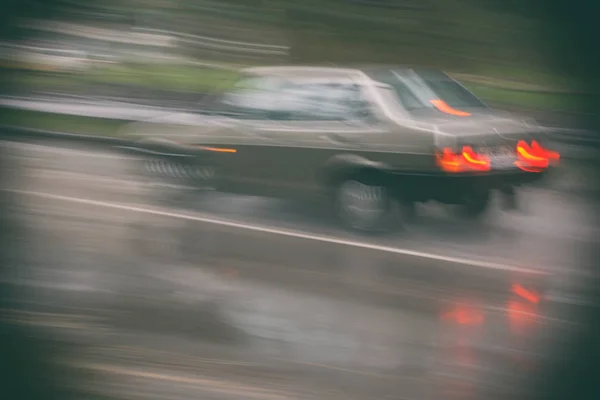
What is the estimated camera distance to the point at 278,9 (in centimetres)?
249

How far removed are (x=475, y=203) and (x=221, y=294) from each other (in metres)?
0.87

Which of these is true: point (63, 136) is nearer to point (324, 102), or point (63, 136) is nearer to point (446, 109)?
point (324, 102)

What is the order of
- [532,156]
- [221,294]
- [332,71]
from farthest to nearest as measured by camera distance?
[221,294] → [332,71] → [532,156]

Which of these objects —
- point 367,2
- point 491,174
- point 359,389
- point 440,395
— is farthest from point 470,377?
point 367,2

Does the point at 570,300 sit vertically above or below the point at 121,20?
below

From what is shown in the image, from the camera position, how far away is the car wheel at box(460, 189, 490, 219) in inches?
94.3

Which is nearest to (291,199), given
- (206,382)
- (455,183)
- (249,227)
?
(249,227)

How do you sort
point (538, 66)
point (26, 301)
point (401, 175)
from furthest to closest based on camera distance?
point (26, 301) → point (401, 175) → point (538, 66)

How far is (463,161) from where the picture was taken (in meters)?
2.41

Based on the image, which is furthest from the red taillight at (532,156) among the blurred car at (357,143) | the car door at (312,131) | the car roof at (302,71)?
the car roof at (302,71)

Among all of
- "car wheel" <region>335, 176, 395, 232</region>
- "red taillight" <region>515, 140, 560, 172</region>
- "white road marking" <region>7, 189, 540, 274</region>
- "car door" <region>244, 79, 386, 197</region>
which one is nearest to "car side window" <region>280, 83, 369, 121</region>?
"car door" <region>244, 79, 386, 197</region>

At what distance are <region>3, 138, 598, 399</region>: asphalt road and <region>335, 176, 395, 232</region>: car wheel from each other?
0.05m

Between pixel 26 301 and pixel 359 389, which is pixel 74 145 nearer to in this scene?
pixel 26 301

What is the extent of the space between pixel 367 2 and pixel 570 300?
111 cm
